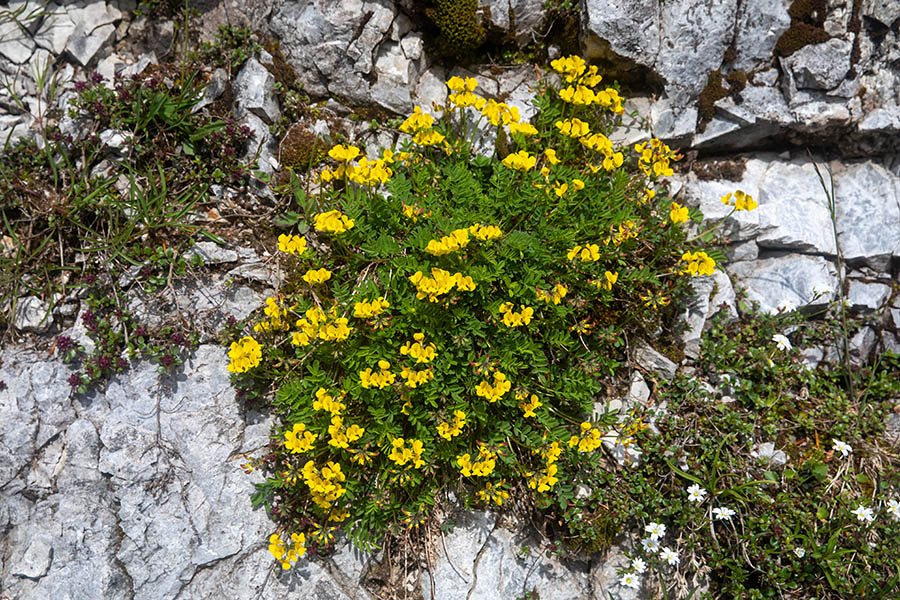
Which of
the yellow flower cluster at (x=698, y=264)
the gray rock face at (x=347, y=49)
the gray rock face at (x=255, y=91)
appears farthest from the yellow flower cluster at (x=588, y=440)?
the gray rock face at (x=255, y=91)

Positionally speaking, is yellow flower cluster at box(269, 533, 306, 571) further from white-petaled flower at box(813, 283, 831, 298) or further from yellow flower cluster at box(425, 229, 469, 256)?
white-petaled flower at box(813, 283, 831, 298)

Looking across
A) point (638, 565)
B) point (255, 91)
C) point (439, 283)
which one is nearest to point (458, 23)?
point (255, 91)

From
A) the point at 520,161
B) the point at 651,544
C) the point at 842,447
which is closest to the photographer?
the point at 651,544

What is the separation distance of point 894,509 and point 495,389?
3.27 metres

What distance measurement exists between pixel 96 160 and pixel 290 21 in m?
2.13

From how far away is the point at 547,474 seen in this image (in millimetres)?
4375

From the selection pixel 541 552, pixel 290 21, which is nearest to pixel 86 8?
pixel 290 21

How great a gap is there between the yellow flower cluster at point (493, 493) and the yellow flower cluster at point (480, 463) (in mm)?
200

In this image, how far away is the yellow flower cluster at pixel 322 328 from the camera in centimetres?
414

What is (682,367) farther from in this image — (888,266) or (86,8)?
(86,8)

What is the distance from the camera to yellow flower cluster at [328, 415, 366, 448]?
13.5 feet

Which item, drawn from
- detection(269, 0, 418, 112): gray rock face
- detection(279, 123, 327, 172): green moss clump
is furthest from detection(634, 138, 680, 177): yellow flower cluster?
detection(279, 123, 327, 172): green moss clump

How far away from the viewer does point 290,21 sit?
17.7 feet

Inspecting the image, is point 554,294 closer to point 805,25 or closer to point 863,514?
point 863,514
